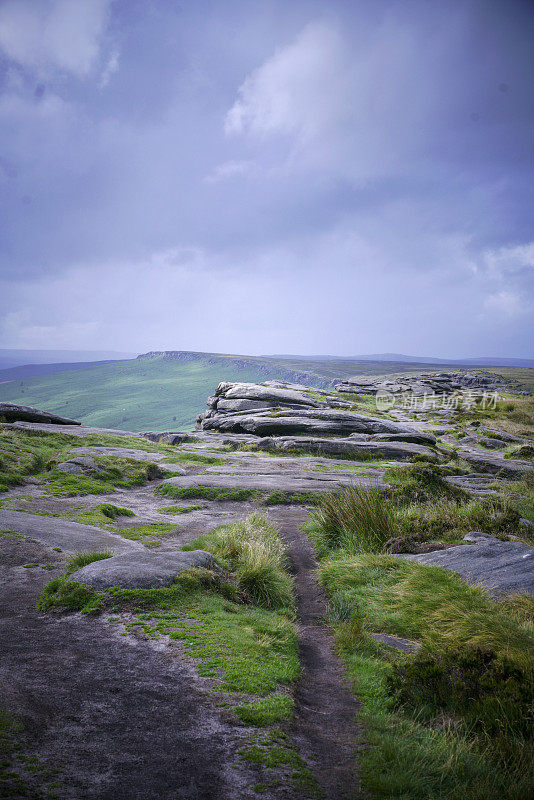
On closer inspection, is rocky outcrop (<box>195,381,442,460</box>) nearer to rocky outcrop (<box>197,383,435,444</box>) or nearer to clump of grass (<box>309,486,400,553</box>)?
rocky outcrop (<box>197,383,435,444</box>)

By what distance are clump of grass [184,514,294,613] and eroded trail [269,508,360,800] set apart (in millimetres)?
672

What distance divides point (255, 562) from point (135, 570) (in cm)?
287

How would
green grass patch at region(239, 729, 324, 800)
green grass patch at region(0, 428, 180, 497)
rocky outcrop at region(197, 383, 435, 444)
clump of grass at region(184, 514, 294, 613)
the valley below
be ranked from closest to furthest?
green grass patch at region(239, 729, 324, 800) < the valley below < clump of grass at region(184, 514, 294, 613) < green grass patch at region(0, 428, 180, 497) < rocky outcrop at region(197, 383, 435, 444)

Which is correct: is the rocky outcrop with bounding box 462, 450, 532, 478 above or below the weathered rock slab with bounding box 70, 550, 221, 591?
below

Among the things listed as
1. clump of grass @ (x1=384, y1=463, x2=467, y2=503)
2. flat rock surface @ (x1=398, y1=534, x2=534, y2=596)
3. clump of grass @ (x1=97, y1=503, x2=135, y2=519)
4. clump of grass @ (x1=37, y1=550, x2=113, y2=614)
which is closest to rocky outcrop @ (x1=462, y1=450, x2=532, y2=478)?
clump of grass @ (x1=384, y1=463, x2=467, y2=503)

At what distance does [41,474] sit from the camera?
63.8ft

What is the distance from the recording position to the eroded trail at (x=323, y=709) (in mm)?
4414

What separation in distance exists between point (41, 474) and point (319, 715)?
17980 mm

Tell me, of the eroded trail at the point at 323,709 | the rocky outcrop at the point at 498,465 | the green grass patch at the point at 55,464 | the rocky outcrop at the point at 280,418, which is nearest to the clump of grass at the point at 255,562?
the eroded trail at the point at 323,709

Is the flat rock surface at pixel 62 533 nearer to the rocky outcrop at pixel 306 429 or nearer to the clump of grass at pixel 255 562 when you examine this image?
the clump of grass at pixel 255 562

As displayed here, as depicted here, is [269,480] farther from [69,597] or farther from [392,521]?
[69,597]

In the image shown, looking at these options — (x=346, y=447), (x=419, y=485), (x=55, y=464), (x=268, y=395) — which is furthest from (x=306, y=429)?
(x=55, y=464)

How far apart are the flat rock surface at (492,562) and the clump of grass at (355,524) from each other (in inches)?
65.5

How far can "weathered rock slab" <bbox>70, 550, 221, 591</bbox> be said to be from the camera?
309 inches
